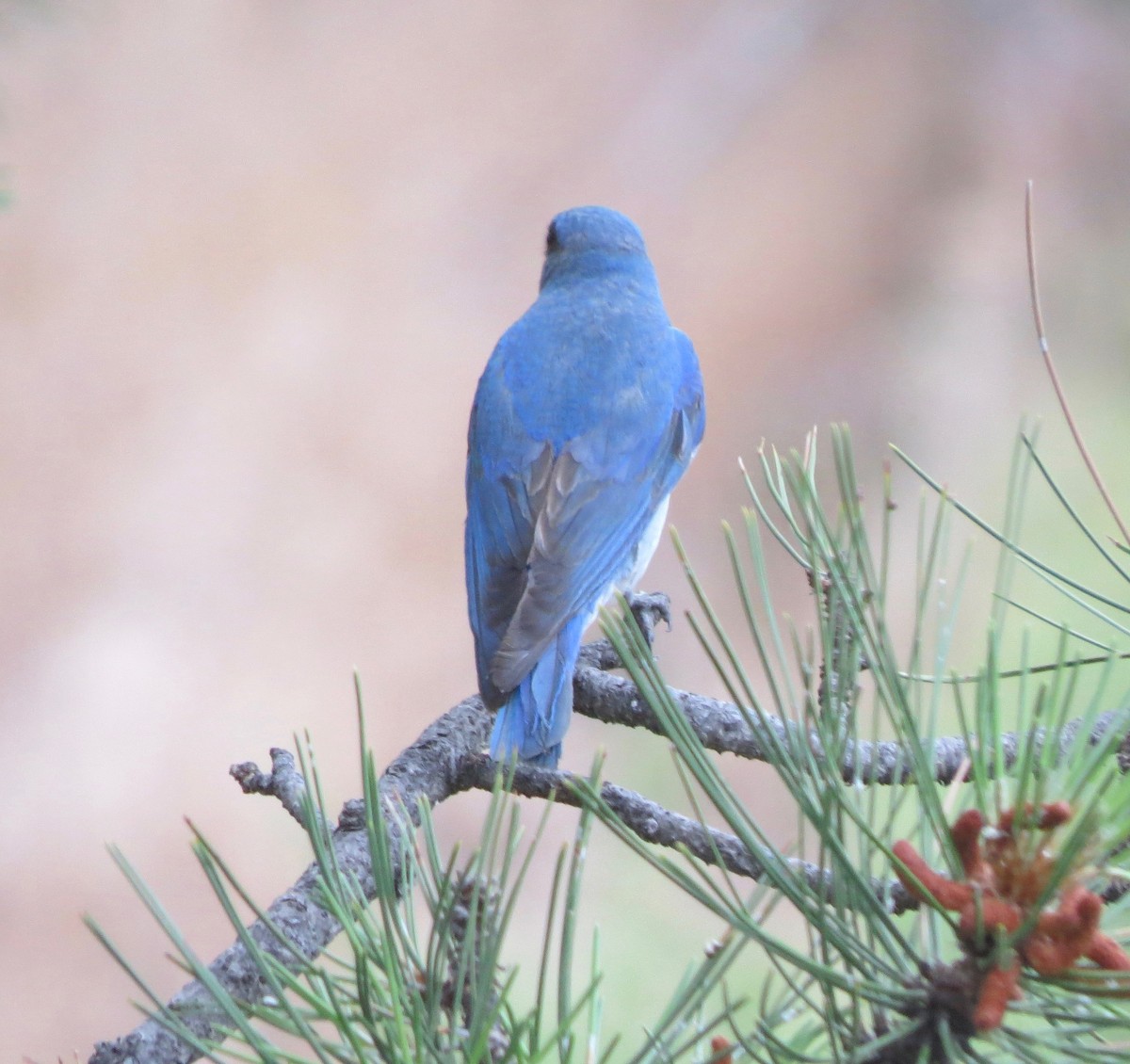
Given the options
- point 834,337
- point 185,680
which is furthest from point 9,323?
point 834,337

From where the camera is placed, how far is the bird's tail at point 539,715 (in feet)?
6.25

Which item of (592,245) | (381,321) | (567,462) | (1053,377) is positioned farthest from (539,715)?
(381,321)

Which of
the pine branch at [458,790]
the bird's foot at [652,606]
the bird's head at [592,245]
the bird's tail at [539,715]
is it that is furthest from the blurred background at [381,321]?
the pine branch at [458,790]

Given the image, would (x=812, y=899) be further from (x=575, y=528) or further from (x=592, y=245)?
(x=592, y=245)

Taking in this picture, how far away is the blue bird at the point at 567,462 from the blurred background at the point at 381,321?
7.04ft

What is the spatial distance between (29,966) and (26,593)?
4.76 feet

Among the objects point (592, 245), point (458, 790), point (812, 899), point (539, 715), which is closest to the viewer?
point (812, 899)

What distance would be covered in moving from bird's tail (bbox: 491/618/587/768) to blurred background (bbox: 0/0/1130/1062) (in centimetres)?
242

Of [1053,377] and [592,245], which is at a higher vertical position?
[592,245]

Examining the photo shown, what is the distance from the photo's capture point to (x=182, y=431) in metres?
5.70

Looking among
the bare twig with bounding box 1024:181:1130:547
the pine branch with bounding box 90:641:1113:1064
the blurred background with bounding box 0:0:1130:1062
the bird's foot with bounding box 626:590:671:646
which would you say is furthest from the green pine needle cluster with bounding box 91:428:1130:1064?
the blurred background with bounding box 0:0:1130:1062

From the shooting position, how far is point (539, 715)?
1955 millimetres

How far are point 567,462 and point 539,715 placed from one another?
2.41 ft

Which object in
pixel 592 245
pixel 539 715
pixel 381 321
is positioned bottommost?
pixel 539 715
